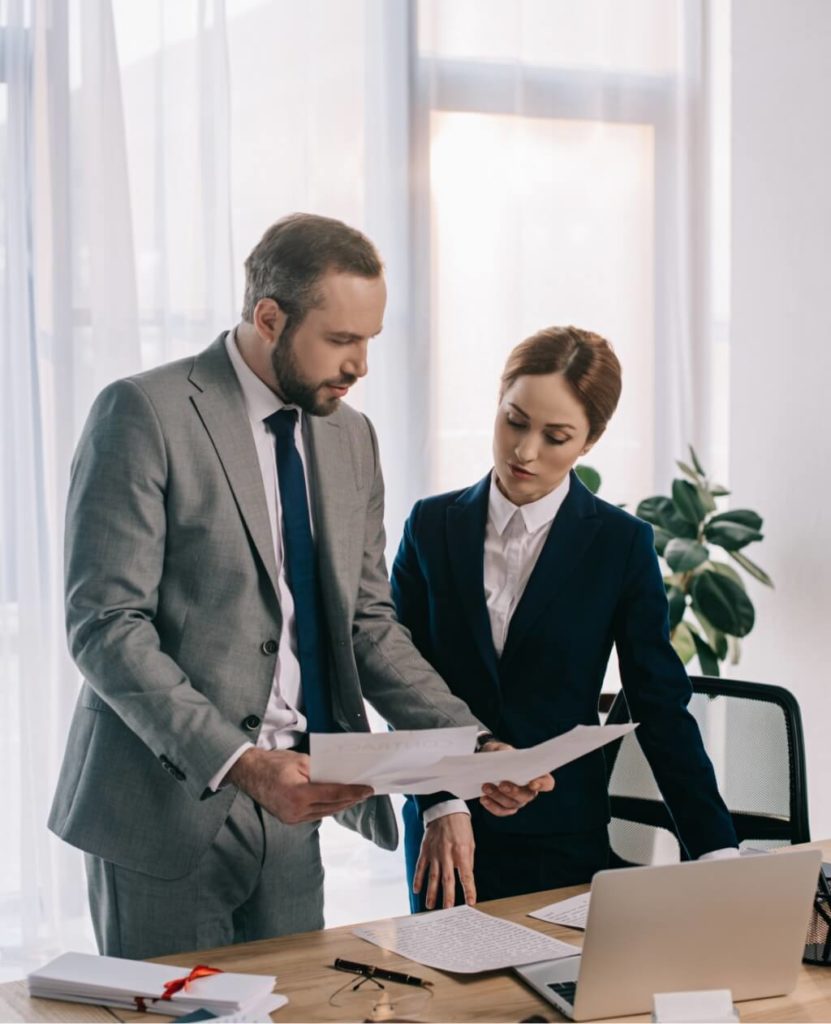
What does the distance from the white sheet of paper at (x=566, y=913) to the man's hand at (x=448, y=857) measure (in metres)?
0.10

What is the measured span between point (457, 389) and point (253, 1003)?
2693mm

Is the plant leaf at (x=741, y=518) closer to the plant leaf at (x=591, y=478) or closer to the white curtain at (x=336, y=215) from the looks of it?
the plant leaf at (x=591, y=478)

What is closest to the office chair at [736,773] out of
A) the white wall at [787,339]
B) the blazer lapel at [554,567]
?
the blazer lapel at [554,567]

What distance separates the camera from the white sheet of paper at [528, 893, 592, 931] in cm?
174

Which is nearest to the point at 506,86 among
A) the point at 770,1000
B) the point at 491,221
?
the point at 491,221

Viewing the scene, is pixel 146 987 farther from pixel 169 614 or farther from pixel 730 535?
pixel 730 535

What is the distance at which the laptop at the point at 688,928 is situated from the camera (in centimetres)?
135

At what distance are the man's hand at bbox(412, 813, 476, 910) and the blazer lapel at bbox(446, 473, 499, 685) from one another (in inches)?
9.1

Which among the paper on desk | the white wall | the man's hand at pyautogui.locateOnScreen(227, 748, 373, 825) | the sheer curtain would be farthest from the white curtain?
the paper on desk

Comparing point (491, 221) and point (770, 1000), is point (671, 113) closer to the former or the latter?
point (491, 221)

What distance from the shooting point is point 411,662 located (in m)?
1.99

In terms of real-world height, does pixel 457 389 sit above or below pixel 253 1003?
above

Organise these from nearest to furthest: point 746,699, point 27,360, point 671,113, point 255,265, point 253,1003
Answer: point 253,1003 → point 255,265 → point 746,699 → point 27,360 → point 671,113

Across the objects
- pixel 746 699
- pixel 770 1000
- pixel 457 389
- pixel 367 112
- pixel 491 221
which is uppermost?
pixel 367 112
